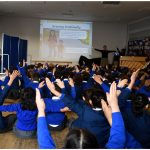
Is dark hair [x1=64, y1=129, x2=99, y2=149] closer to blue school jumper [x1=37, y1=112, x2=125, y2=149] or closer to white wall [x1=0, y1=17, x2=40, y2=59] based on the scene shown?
blue school jumper [x1=37, y1=112, x2=125, y2=149]

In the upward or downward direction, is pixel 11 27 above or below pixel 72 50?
above

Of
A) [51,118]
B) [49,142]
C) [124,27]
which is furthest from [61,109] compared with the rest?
[124,27]

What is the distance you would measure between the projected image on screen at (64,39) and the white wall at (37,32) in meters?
0.33

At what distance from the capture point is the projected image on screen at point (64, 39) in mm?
13414

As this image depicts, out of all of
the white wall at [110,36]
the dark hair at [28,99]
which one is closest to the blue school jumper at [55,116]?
the dark hair at [28,99]

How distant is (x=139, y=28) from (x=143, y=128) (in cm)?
1081

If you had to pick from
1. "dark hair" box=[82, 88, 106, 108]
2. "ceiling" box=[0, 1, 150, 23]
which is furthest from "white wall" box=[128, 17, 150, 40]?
"dark hair" box=[82, 88, 106, 108]

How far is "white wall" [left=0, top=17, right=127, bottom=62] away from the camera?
532 inches

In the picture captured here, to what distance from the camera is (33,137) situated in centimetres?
370

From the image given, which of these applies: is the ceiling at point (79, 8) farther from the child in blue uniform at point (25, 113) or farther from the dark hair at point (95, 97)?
the dark hair at point (95, 97)

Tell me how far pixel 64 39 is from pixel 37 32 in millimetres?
1364

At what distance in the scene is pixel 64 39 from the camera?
13.6 metres

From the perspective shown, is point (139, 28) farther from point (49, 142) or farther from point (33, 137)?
point (49, 142)

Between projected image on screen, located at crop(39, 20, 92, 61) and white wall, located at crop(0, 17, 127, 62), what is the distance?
12.9 inches
